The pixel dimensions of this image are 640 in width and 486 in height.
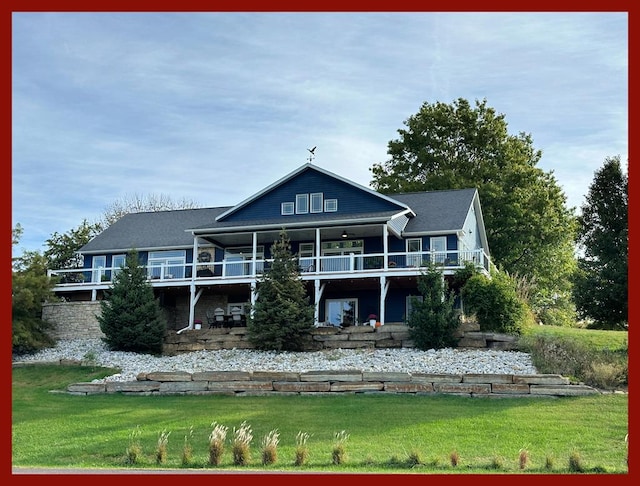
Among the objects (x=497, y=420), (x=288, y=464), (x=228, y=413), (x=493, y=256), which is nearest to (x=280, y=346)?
(x=228, y=413)

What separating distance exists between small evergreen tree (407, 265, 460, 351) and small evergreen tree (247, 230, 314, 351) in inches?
146

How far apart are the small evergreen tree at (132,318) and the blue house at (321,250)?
113 inches

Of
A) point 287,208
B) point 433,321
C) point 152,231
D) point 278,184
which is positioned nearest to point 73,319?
point 152,231

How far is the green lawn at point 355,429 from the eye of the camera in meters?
13.8

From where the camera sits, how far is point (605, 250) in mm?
27125

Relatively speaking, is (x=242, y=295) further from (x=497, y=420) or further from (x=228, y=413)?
(x=497, y=420)

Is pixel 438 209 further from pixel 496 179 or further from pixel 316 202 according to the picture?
pixel 496 179

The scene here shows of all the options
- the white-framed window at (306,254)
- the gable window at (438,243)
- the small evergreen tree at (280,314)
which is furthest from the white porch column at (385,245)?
the small evergreen tree at (280,314)

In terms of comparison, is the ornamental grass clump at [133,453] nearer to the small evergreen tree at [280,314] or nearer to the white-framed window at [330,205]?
the small evergreen tree at [280,314]

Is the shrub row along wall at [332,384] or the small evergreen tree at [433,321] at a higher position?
the small evergreen tree at [433,321]

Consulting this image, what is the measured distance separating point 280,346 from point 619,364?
11006 mm

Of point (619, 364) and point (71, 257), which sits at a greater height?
point (71, 257)

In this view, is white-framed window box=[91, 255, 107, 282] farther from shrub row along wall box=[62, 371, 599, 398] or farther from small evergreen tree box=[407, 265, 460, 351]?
small evergreen tree box=[407, 265, 460, 351]

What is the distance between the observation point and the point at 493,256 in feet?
142
